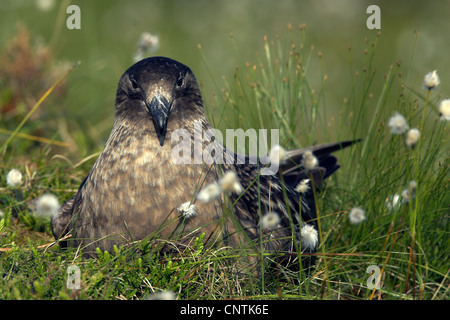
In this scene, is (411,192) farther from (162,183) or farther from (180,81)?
(180,81)

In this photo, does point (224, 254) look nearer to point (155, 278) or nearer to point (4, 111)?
point (155, 278)

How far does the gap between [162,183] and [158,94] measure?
522mm

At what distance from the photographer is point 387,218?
360 cm

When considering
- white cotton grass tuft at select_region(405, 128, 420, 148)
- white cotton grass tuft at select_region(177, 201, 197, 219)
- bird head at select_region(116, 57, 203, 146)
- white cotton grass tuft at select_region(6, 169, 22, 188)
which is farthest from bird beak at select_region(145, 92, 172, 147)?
white cotton grass tuft at select_region(405, 128, 420, 148)

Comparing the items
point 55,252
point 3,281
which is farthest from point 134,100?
point 3,281

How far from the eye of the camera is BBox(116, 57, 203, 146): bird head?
3385mm

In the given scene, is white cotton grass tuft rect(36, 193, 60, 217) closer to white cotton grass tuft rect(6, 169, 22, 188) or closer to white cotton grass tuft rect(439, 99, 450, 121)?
white cotton grass tuft rect(6, 169, 22, 188)

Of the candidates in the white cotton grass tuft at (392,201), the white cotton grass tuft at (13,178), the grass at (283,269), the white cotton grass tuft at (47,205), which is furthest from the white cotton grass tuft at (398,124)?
the white cotton grass tuft at (13,178)

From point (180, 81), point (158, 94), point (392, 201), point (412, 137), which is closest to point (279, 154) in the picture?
point (412, 137)

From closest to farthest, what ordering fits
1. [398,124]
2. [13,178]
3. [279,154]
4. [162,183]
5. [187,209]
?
1. [279,154]
2. [398,124]
3. [187,209]
4. [162,183]
5. [13,178]

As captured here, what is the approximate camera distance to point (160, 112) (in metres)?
3.32

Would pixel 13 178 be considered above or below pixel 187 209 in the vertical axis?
above

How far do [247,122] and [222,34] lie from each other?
573 cm

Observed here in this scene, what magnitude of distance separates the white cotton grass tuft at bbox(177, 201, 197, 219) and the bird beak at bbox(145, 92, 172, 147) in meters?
0.44
